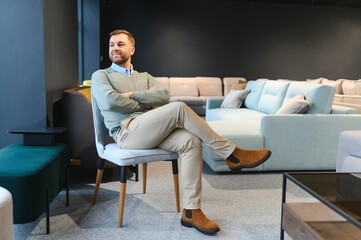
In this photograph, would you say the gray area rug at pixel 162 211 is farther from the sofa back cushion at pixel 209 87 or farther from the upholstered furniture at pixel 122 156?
the sofa back cushion at pixel 209 87

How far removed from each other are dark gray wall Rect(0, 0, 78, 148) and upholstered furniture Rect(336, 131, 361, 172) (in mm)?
2137

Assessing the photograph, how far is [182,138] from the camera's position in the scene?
2117 millimetres

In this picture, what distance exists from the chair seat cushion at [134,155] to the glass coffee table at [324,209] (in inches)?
30.4

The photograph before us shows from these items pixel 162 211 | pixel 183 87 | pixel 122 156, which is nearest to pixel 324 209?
pixel 162 211

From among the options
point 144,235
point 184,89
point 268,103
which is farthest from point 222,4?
point 144,235

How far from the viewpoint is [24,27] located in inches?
95.3

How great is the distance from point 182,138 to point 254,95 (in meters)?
3.18

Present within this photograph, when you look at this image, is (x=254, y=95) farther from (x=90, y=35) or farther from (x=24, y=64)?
A: (x=90, y=35)

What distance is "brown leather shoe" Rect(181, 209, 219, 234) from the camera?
6.45ft

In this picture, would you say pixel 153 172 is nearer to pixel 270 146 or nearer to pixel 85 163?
pixel 85 163

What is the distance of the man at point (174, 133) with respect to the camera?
2059 millimetres

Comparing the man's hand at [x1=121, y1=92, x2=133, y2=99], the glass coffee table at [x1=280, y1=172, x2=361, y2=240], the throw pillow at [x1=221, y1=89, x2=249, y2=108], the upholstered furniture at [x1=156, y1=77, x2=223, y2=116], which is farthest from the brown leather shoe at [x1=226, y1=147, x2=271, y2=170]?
the upholstered furniture at [x1=156, y1=77, x2=223, y2=116]

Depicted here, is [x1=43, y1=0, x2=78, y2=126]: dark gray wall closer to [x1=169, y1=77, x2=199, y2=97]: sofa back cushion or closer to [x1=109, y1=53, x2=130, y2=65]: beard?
[x1=109, y1=53, x2=130, y2=65]: beard

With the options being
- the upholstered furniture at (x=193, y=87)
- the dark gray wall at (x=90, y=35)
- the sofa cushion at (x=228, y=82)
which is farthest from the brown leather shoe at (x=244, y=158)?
the sofa cushion at (x=228, y=82)
